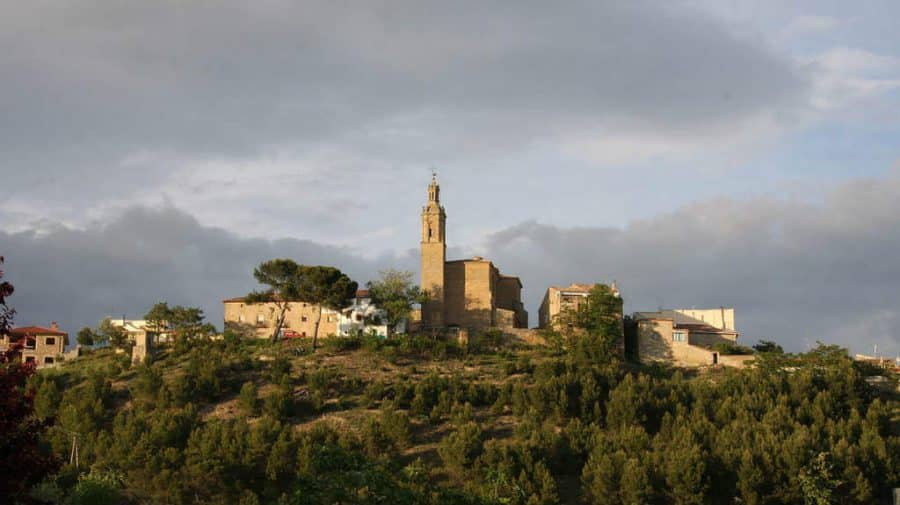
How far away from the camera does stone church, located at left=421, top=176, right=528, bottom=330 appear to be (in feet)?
229

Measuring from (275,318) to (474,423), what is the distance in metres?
22.6

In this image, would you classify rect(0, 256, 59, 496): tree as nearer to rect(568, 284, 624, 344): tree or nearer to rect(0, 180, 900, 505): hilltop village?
rect(0, 180, 900, 505): hilltop village

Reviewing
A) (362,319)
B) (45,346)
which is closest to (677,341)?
(362,319)

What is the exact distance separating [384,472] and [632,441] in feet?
109

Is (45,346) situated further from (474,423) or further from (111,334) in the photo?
(474,423)

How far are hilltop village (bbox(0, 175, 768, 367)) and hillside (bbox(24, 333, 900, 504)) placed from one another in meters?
2.54

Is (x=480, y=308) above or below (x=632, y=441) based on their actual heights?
above

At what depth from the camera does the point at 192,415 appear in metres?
53.2

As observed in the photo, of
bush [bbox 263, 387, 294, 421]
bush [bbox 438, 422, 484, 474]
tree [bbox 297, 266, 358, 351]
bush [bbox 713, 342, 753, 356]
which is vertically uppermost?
tree [bbox 297, 266, 358, 351]

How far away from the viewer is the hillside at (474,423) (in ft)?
150

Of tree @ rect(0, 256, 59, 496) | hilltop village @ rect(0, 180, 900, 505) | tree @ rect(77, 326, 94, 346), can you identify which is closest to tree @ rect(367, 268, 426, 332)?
hilltop village @ rect(0, 180, 900, 505)

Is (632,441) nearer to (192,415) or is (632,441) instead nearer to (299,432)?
(299,432)

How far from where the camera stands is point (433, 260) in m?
70.7

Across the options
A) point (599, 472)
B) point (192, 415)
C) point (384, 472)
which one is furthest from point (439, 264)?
point (384, 472)
